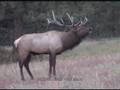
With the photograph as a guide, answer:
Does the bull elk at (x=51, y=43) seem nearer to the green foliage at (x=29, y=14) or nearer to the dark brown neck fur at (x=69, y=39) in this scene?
the dark brown neck fur at (x=69, y=39)

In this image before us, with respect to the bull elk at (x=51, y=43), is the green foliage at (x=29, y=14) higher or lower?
higher

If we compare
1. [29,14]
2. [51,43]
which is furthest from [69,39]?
[29,14]

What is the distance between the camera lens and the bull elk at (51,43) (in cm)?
1416

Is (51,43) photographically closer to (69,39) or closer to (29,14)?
(69,39)

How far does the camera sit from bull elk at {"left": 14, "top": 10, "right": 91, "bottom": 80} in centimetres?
1416

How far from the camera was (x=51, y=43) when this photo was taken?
14.2 m

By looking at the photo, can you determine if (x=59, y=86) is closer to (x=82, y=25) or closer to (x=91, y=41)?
(x=82, y=25)

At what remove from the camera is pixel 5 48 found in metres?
23.1

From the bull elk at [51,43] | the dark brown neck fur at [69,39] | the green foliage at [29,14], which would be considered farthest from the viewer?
the green foliage at [29,14]

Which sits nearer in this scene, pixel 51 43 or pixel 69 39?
Answer: pixel 51 43

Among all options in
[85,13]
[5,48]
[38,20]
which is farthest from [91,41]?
[5,48]

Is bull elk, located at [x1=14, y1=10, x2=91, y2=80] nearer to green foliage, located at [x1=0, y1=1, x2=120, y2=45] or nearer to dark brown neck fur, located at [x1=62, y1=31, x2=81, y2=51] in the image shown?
dark brown neck fur, located at [x1=62, y1=31, x2=81, y2=51]

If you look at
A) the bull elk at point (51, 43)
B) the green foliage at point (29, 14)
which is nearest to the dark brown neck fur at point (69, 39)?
the bull elk at point (51, 43)

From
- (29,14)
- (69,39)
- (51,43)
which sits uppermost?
(29,14)
